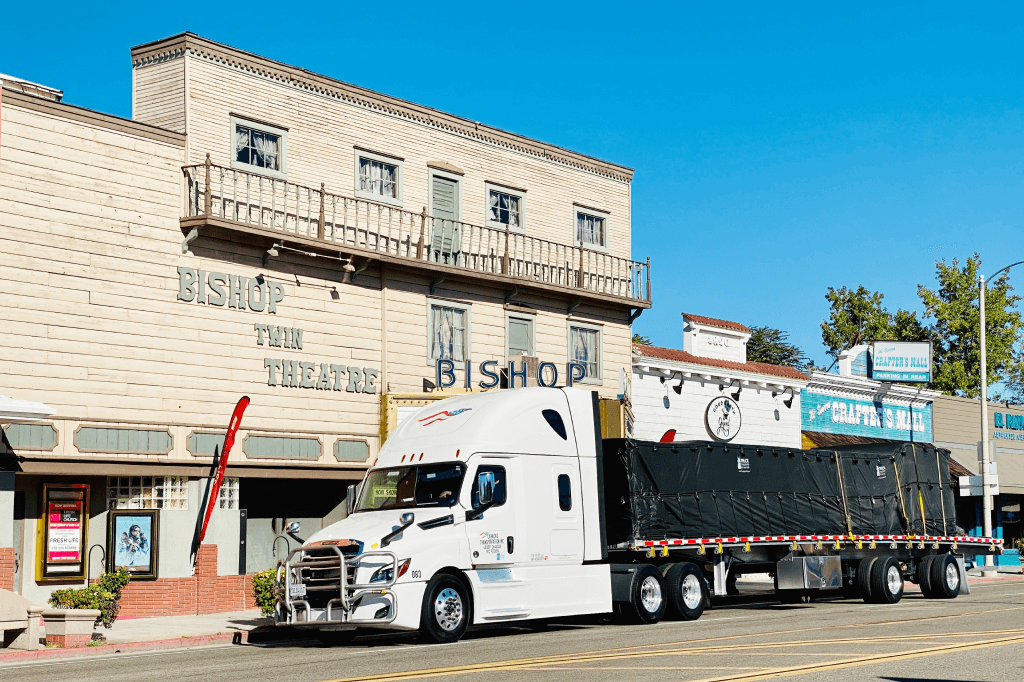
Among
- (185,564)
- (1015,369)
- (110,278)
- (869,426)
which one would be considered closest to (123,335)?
(110,278)

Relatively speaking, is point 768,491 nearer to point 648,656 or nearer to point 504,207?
point 648,656

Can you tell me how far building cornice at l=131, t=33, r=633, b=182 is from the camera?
2403 centimetres

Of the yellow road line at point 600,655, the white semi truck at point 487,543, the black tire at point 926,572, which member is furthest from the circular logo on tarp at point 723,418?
the yellow road line at point 600,655

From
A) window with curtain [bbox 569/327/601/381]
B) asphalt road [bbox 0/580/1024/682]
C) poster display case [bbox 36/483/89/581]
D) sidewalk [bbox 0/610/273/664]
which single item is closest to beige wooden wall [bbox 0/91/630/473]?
poster display case [bbox 36/483/89/581]

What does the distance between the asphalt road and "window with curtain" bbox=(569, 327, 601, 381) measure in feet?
37.3

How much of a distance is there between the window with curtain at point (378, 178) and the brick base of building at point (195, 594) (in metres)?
8.58

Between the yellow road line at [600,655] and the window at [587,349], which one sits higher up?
the window at [587,349]

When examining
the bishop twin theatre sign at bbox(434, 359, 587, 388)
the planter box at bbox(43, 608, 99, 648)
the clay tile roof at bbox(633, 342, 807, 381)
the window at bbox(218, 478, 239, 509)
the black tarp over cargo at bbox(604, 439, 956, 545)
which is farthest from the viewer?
the clay tile roof at bbox(633, 342, 807, 381)

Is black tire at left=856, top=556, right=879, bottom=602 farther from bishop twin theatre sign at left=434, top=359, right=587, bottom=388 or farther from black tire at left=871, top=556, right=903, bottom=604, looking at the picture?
bishop twin theatre sign at left=434, top=359, right=587, bottom=388

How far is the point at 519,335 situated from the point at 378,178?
5.25 m

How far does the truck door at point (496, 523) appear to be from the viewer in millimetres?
17359

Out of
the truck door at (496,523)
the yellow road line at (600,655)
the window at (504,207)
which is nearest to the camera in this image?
the yellow road line at (600,655)

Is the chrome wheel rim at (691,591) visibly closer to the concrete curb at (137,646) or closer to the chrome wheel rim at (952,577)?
the concrete curb at (137,646)

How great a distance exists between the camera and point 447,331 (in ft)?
92.3
